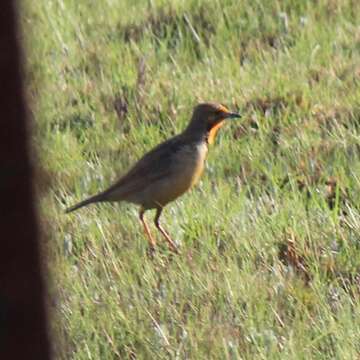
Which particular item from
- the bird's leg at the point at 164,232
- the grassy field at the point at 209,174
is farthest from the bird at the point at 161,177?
the grassy field at the point at 209,174

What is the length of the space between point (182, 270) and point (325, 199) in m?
1.16

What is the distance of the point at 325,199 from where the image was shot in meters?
5.99

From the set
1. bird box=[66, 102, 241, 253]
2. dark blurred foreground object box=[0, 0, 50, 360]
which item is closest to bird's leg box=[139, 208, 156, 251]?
bird box=[66, 102, 241, 253]

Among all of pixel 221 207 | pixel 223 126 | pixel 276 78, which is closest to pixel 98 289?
pixel 221 207

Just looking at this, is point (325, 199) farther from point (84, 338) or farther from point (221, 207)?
point (84, 338)

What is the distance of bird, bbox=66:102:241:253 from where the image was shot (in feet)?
20.3

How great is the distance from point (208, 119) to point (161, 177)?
57cm

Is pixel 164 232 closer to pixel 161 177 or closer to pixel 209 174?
pixel 161 177

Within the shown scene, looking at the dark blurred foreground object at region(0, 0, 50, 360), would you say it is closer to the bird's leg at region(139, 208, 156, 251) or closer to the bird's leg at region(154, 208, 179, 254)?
the bird's leg at region(154, 208, 179, 254)

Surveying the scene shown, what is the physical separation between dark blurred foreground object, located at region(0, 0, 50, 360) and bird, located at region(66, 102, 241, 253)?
4615 mm

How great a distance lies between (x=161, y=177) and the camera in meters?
6.25

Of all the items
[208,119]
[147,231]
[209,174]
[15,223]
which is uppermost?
[15,223]

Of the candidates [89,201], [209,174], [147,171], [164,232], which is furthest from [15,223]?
[209,174]

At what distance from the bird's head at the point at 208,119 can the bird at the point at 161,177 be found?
0.20 feet
